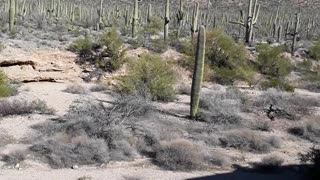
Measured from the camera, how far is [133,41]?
29266mm

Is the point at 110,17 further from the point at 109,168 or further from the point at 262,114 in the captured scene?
the point at 109,168

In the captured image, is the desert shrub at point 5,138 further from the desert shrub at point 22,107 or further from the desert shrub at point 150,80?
the desert shrub at point 150,80

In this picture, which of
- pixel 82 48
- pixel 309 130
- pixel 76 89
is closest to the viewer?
pixel 309 130

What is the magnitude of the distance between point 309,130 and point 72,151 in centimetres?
842

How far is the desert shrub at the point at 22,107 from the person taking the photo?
17.8 metres

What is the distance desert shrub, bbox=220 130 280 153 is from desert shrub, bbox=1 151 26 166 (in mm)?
5883

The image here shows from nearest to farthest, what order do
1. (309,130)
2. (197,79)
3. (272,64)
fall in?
(309,130)
(197,79)
(272,64)

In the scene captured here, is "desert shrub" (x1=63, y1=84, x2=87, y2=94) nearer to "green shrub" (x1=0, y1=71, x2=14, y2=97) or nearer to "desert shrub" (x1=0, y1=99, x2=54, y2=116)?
"green shrub" (x1=0, y1=71, x2=14, y2=97)

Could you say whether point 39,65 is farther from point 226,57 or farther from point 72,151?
point 72,151

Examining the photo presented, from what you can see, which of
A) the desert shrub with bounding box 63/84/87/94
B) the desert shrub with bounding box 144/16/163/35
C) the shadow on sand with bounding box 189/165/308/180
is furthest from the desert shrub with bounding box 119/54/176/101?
the desert shrub with bounding box 144/16/163/35

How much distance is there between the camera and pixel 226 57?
28391mm

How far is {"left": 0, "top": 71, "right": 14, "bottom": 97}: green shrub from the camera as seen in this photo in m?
→ 20.4

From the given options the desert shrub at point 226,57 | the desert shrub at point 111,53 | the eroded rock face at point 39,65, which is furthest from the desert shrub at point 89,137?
the desert shrub at point 226,57

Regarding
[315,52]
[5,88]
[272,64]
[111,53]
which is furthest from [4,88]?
[315,52]
